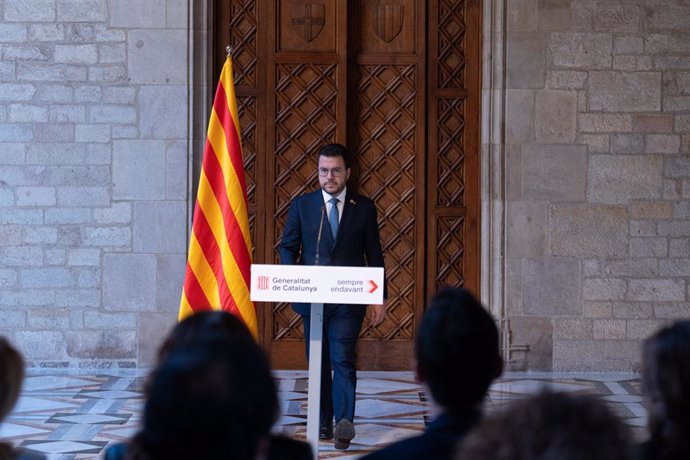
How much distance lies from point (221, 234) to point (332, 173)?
2.04 feet

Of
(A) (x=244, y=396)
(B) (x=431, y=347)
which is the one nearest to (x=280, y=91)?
(B) (x=431, y=347)

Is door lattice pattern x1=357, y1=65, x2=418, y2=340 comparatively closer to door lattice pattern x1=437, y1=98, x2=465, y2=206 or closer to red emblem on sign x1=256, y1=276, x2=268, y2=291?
door lattice pattern x1=437, y1=98, x2=465, y2=206

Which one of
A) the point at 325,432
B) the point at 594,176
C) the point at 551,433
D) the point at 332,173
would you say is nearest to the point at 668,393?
the point at 551,433

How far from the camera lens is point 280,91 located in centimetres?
788

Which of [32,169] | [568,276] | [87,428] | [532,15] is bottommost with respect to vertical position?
[87,428]

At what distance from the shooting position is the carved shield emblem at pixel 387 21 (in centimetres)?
789

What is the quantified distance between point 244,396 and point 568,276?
6.58m

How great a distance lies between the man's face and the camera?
18.2 ft

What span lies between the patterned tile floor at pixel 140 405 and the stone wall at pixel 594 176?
1.26 feet

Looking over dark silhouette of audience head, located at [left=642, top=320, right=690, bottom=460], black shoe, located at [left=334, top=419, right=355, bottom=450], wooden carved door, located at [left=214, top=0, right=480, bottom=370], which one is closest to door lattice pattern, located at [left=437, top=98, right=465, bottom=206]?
wooden carved door, located at [left=214, top=0, right=480, bottom=370]

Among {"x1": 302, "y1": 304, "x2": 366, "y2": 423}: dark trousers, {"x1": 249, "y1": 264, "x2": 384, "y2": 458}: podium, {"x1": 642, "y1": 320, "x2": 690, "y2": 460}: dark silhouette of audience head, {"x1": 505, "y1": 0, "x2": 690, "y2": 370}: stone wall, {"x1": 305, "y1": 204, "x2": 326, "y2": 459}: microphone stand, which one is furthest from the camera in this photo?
{"x1": 505, "y1": 0, "x2": 690, "y2": 370}: stone wall

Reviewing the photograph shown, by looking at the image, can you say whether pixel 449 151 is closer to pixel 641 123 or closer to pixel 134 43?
pixel 641 123

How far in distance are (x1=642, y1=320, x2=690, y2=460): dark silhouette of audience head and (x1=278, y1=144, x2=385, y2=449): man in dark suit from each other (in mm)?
3717

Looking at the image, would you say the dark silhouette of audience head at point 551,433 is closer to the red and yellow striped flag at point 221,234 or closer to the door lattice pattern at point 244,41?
the red and yellow striped flag at point 221,234
